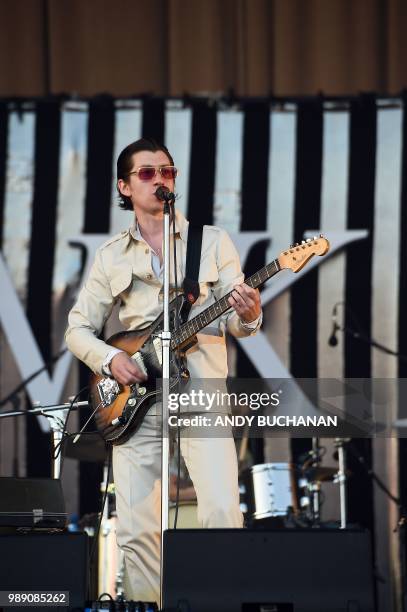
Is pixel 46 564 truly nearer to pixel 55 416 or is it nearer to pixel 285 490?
→ pixel 55 416

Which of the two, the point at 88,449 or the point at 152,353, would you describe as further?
the point at 88,449

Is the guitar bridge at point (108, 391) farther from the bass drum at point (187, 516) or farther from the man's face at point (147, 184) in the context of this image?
the bass drum at point (187, 516)

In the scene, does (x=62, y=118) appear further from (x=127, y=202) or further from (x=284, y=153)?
(x=127, y=202)

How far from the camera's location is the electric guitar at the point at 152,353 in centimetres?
474

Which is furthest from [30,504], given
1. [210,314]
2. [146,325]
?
[210,314]

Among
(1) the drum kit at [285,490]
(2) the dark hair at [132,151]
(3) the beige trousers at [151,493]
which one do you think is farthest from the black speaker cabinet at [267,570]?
(1) the drum kit at [285,490]

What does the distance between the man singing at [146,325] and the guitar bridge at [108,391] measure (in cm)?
6

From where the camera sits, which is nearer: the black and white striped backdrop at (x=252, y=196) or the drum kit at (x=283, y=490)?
the drum kit at (x=283, y=490)

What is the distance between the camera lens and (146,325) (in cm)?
493

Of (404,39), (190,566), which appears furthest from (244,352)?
(190,566)

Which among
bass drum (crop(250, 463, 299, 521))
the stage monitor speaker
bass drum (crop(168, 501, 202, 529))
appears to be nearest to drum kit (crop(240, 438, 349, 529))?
bass drum (crop(250, 463, 299, 521))

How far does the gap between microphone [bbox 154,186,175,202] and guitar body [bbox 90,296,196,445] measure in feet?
1.57

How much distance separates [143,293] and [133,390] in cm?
45

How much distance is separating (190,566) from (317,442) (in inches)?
130
